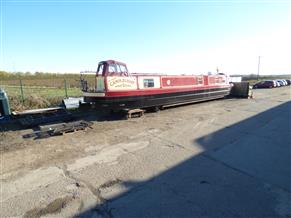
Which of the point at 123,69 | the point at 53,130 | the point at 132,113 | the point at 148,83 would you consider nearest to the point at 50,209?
the point at 53,130

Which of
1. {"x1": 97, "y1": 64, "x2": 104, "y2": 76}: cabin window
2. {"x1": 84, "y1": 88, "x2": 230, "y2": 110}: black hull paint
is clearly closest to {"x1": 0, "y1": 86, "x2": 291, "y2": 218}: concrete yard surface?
{"x1": 84, "y1": 88, "x2": 230, "y2": 110}: black hull paint

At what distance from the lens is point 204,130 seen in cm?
816

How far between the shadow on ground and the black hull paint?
198 inches

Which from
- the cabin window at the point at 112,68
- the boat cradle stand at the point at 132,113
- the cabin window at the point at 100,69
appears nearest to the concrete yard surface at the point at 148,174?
the boat cradle stand at the point at 132,113

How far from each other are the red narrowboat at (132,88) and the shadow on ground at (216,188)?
513 cm

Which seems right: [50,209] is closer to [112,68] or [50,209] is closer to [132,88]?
[132,88]

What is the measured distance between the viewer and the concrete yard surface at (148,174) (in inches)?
134

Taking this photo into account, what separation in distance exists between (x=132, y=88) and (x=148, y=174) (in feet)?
21.6

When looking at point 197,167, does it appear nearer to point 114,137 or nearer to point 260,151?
point 260,151

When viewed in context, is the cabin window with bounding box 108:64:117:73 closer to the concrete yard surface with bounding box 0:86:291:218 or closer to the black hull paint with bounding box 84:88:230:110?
the black hull paint with bounding box 84:88:230:110

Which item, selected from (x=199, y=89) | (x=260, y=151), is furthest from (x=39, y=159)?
(x=199, y=89)

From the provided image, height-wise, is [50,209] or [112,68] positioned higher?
[112,68]

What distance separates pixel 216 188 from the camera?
3.98m

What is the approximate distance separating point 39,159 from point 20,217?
88.1 inches
